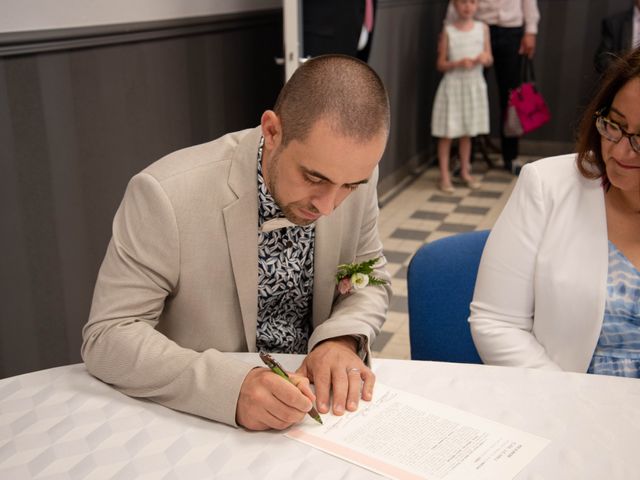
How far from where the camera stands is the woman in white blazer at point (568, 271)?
1.95 m

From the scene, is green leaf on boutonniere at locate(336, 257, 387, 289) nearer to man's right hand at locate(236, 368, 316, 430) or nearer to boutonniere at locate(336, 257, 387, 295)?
boutonniere at locate(336, 257, 387, 295)

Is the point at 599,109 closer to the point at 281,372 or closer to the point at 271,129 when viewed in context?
the point at 271,129

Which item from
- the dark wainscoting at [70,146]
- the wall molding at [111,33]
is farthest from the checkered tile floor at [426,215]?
the wall molding at [111,33]

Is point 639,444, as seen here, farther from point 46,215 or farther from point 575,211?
point 46,215

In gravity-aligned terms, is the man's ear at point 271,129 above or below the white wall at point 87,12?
below

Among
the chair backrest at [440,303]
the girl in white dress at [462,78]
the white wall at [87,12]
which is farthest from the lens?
the girl in white dress at [462,78]

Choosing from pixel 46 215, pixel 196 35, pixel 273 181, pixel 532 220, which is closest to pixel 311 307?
pixel 273 181

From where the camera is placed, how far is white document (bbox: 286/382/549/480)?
1.36m

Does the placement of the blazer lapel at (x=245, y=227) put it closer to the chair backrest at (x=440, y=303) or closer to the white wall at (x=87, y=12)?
the chair backrest at (x=440, y=303)

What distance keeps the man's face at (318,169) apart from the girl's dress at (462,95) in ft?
17.0

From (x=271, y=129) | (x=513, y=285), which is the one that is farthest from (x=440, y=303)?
(x=271, y=129)

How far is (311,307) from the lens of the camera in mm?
2066

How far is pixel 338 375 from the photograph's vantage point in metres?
1.61

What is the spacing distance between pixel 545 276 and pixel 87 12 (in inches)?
87.0
